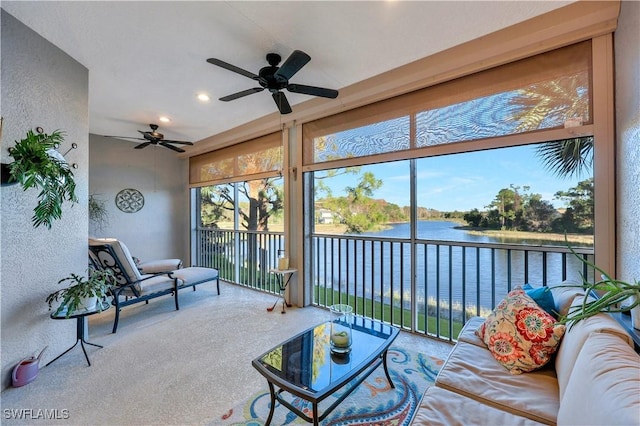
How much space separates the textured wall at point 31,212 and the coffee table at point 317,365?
196 cm

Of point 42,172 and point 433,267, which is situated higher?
point 42,172

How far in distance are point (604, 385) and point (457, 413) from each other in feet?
1.69

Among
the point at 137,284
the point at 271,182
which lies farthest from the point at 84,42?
the point at 271,182

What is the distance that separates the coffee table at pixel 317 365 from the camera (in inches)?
52.1

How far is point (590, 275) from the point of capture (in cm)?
198

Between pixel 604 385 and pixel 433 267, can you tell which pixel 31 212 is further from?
pixel 433 267

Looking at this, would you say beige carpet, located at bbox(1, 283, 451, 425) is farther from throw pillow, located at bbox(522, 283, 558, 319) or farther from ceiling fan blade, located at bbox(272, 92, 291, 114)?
ceiling fan blade, located at bbox(272, 92, 291, 114)

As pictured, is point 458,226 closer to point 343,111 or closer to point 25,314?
point 343,111

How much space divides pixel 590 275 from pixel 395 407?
1.77 m

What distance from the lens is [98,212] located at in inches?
178

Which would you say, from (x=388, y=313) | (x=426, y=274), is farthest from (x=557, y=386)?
(x=388, y=313)

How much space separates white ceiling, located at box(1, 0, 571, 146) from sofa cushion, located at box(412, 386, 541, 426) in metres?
2.38

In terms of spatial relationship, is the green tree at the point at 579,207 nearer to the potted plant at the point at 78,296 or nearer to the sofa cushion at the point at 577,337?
the sofa cushion at the point at 577,337

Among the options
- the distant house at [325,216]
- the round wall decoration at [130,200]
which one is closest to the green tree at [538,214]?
the distant house at [325,216]
